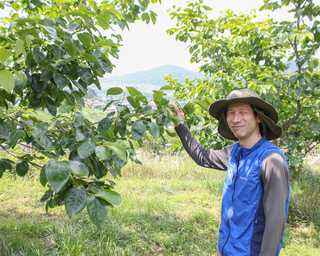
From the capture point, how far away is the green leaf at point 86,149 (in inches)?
37.7

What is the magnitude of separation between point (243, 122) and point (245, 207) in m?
0.47

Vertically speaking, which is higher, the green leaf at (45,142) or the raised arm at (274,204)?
the green leaf at (45,142)

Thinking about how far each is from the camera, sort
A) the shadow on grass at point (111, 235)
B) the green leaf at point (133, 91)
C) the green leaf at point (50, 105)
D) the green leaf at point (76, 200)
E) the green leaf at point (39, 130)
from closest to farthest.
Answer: the green leaf at point (76, 200), the green leaf at point (39, 130), the green leaf at point (133, 91), the green leaf at point (50, 105), the shadow on grass at point (111, 235)

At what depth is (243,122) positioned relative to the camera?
1490 mm

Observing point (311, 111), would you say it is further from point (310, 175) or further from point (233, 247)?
point (310, 175)

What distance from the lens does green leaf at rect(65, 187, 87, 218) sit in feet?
2.63

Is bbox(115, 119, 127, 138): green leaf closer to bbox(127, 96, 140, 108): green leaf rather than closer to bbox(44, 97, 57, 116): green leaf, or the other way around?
bbox(127, 96, 140, 108): green leaf

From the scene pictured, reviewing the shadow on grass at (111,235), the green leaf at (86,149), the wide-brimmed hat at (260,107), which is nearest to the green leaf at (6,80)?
the green leaf at (86,149)

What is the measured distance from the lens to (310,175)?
5777 millimetres

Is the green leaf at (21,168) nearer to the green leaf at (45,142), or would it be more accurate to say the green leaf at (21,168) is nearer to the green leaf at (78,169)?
the green leaf at (45,142)

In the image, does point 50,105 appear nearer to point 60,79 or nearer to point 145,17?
point 60,79

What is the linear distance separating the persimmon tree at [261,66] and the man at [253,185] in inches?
27.9

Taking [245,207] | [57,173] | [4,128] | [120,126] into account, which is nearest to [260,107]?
[245,207]

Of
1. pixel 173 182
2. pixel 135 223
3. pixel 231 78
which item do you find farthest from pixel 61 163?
pixel 173 182
